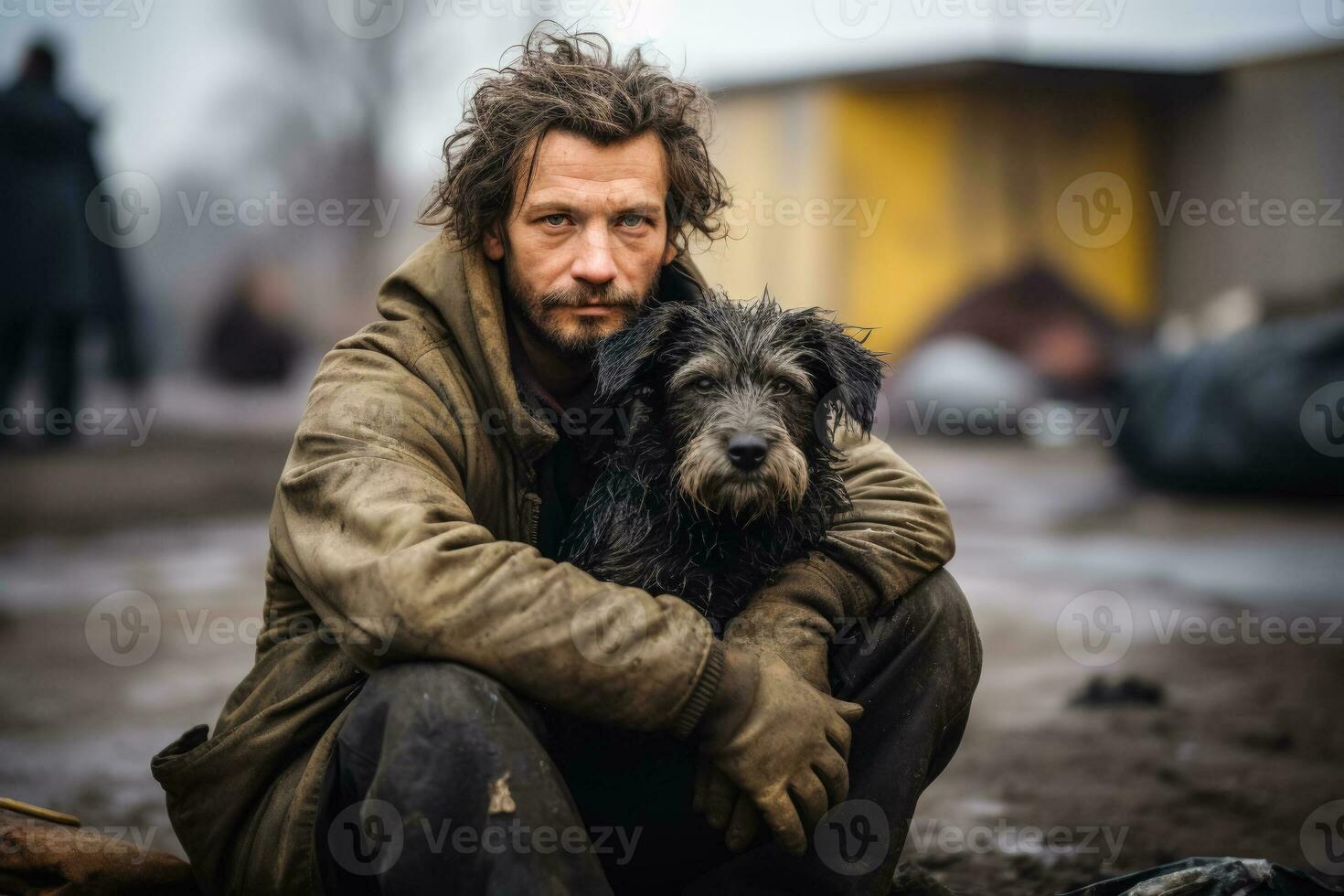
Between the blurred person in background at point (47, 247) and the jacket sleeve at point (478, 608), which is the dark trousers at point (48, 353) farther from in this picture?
the jacket sleeve at point (478, 608)

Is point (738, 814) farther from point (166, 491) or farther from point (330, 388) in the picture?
point (166, 491)

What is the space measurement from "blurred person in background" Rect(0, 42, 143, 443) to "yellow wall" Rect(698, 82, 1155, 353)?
573 centimetres

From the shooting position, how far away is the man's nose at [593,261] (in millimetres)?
2930

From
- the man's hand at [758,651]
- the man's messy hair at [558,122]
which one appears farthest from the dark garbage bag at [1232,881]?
the man's messy hair at [558,122]

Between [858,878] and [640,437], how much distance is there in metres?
1.20

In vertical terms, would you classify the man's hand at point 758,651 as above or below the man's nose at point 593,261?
below

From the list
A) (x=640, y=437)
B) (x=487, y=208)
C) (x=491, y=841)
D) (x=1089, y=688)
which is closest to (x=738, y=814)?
(x=491, y=841)
